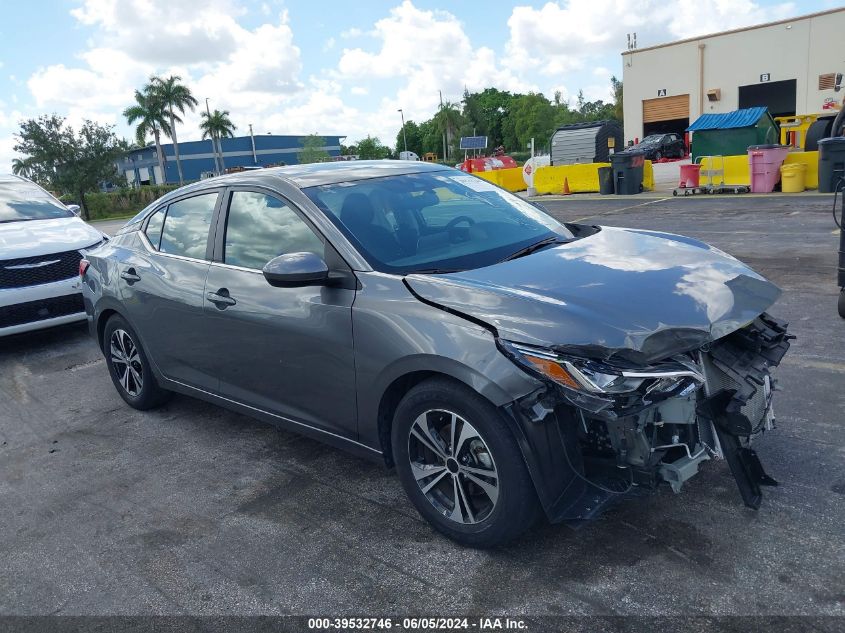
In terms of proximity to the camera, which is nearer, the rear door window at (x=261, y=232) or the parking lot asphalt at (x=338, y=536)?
the parking lot asphalt at (x=338, y=536)

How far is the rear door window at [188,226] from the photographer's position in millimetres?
4418

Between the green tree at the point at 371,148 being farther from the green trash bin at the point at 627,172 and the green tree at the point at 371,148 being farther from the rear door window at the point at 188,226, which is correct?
the rear door window at the point at 188,226

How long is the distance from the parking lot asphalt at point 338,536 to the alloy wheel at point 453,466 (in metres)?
0.20

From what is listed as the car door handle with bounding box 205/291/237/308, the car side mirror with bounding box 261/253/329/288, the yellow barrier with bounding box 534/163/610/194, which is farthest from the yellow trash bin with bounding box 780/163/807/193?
the car side mirror with bounding box 261/253/329/288

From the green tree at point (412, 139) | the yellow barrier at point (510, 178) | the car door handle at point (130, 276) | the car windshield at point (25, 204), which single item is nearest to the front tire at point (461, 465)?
the car door handle at point (130, 276)

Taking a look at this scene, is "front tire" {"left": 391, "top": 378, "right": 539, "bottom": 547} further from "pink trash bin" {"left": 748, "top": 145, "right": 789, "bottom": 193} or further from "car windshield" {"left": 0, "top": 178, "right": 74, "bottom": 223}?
"pink trash bin" {"left": 748, "top": 145, "right": 789, "bottom": 193}

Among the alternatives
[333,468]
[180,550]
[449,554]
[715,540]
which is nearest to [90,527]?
[180,550]

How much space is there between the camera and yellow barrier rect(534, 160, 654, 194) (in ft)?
72.4

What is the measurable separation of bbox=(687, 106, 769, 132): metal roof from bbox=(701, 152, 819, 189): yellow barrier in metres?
3.87

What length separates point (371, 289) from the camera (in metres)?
3.34

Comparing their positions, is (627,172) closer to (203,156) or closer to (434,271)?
(434,271)

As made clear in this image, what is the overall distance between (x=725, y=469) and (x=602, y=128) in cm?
2664

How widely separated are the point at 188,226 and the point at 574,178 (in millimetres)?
19942

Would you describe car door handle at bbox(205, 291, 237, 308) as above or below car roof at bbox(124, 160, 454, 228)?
below
